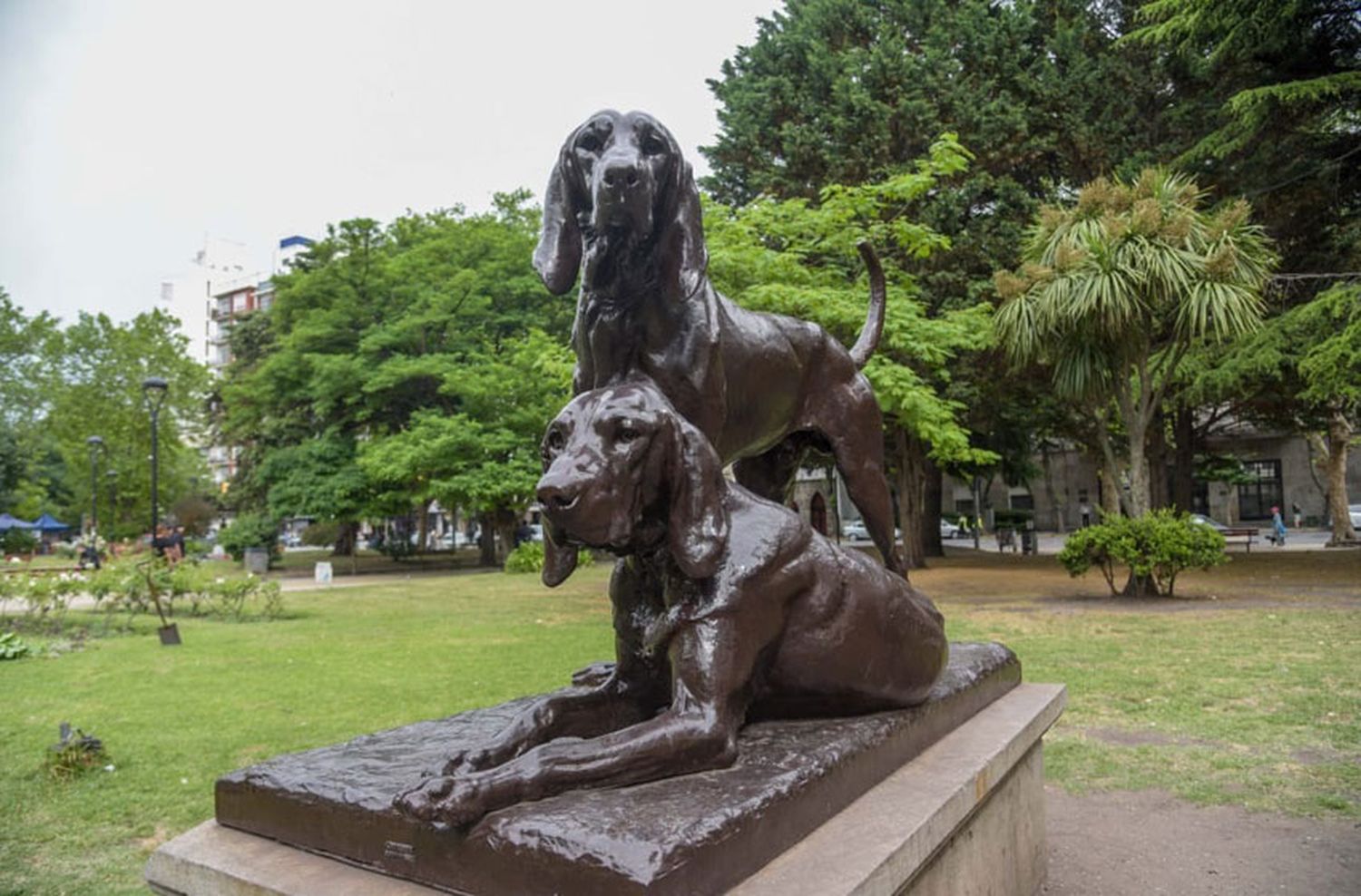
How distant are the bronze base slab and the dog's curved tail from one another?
206cm

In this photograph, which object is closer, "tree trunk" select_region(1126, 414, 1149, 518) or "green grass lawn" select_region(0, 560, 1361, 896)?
"green grass lawn" select_region(0, 560, 1361, 896)

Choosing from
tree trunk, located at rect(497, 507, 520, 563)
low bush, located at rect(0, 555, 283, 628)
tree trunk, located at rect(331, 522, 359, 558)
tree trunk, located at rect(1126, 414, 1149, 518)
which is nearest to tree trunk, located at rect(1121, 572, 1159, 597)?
tree trunk, located at rect(1126, 414, 1149, 518)

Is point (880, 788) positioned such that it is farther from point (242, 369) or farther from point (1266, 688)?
point (242, 369)

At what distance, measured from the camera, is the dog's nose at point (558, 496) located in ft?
6.96

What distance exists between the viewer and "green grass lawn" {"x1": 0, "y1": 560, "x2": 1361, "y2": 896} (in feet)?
17.3

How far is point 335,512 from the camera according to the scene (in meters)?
28.8

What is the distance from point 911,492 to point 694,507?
21860mm

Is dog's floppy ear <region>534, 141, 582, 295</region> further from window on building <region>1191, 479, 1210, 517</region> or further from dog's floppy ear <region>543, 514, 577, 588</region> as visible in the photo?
window on building <region>1191, 479, 1210, 517</region>

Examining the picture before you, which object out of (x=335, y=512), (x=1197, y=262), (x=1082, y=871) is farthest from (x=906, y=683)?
(x=335, y=512)

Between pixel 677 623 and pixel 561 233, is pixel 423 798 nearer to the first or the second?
pixel 677 623

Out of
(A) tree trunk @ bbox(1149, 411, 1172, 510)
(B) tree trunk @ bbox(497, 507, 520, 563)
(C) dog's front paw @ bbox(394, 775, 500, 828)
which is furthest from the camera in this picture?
(B) tree trunk @ bbox(497, 507, 520, 563)

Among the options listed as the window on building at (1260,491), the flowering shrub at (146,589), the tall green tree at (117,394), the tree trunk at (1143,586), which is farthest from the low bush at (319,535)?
the window on building at (1260,491)

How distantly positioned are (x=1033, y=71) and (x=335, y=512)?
75.1 ft

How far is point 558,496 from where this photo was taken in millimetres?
2119
